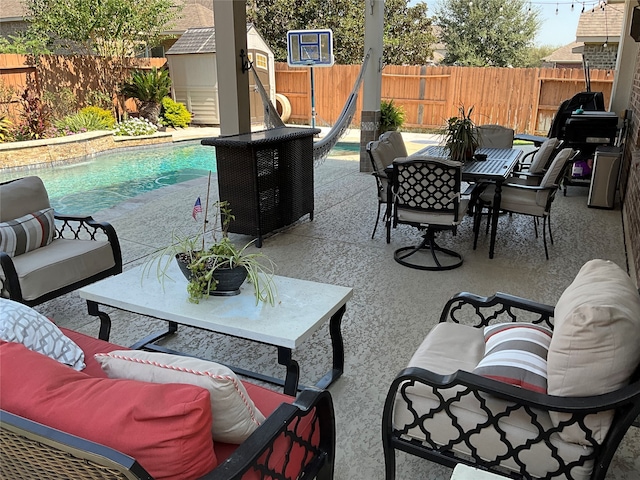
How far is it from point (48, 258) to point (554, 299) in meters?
3.13

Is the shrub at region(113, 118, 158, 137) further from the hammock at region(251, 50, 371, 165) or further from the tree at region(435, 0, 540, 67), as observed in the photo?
the tree at region(435, 0, 540, 67)

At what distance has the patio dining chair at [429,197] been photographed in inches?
145

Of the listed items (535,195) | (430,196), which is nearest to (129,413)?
(430,196)

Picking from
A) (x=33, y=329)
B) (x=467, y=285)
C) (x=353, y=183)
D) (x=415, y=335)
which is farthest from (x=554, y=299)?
(x=353, y=183)

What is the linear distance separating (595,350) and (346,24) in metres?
16.1

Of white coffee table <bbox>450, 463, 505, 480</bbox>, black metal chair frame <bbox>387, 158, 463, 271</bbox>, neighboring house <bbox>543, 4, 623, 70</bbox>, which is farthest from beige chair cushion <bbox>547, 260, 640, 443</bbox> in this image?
neighboring house <bbox>543, 4, 623, 70</bbox>

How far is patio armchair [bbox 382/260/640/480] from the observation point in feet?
4.75

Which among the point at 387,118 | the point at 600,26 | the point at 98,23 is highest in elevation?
the point at 98,23

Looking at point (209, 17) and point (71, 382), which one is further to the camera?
point (209, 17)

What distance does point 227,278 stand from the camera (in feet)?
7.59

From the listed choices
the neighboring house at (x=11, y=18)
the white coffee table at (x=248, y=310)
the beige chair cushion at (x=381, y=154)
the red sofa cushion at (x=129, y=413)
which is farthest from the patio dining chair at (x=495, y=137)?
the neighboring house at (x=11, y=18)

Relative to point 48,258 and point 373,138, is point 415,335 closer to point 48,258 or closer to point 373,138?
point 48,258

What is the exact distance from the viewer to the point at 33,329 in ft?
5.54

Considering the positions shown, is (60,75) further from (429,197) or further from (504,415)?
(504,415)
